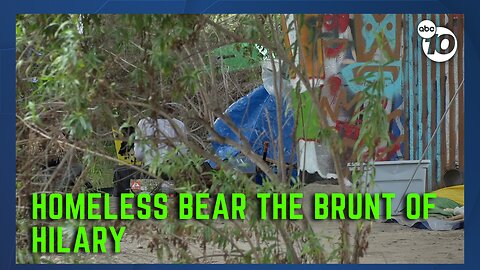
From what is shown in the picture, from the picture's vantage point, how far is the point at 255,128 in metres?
5.42

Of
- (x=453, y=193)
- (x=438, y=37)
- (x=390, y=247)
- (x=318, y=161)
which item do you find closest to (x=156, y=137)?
Answer: (x=318, y=161)

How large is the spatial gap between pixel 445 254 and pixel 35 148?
2977 millimetres

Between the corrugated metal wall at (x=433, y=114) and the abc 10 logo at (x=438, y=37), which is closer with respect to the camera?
the abc 10 logo at (x=438, y=37)

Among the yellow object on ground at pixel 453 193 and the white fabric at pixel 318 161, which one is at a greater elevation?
the white fabric at pixel 318 161

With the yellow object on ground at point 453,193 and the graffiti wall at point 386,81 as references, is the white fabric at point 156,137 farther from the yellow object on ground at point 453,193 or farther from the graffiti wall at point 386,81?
the yellow object on ground at point 453,193

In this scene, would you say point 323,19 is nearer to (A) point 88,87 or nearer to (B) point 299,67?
(B) point 299,67

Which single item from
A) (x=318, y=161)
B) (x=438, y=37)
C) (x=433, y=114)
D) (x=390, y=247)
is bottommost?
(x=390, y=247)

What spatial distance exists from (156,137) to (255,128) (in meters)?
1.61

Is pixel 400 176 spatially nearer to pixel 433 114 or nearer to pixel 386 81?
pixel 386 81

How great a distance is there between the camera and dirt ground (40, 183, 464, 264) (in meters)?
4.12

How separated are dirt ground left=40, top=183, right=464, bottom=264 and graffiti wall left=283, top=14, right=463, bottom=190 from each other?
0.44m

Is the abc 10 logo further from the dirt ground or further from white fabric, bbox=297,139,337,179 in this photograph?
the dirt ground

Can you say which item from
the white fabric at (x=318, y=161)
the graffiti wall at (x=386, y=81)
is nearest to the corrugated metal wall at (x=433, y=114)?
the graffiti wall at (x=386, y=81)

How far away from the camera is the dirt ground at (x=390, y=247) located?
4.12 meters
